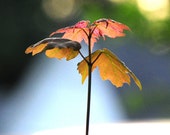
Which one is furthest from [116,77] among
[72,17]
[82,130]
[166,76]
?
[72,17]

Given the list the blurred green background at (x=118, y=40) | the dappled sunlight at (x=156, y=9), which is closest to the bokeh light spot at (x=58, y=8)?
the blurred green background at (x=118, y=40)

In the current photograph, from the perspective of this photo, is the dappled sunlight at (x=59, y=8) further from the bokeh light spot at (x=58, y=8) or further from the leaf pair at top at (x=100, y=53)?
the leaf pair at top at (x=100, y=53)

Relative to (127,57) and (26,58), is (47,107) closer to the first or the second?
(26,58)

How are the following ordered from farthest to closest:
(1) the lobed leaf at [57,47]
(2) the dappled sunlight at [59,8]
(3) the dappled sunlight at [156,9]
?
(3) the dappled sunlight at [156,9] < (2) the dappled sunlight at [59,8] < (1) the lobed leaf at [57,47]

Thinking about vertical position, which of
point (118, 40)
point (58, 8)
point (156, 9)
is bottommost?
point (118, 40)

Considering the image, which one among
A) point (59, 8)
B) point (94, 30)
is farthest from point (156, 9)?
point (94, 30)

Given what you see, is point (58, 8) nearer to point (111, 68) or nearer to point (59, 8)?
point (59, 8)

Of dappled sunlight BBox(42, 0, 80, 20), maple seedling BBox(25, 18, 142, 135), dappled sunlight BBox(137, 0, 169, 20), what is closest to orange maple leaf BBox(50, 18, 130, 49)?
maple seedling BBox(25, 18, 142, 135)
